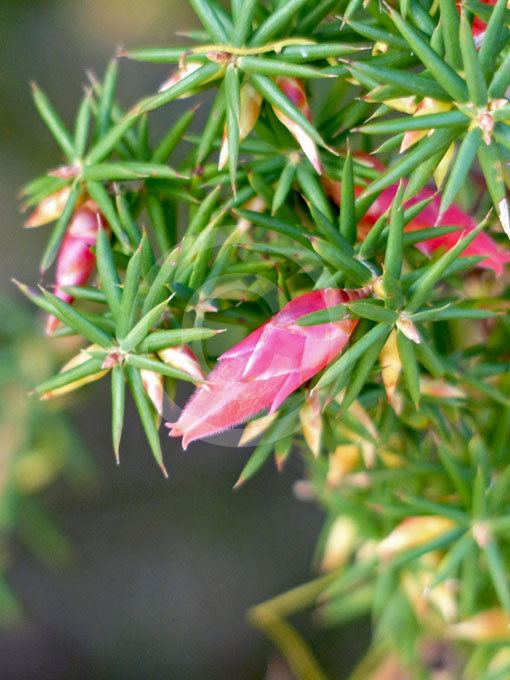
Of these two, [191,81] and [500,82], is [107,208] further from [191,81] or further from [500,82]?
[500,82]

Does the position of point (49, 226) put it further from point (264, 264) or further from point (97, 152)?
point (264, 264)

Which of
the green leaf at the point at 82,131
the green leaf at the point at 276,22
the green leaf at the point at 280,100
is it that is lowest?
the green leaf at the point at 280,100

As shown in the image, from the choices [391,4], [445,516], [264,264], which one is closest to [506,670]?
[445,516]

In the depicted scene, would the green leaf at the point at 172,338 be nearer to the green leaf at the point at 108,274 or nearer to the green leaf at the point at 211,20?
the green leaf at the point at 108,274

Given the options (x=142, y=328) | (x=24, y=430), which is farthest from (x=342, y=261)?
(x=24, y=430)

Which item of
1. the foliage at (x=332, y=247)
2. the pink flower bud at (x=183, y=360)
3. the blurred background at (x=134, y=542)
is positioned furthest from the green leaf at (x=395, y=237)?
the blurred background at (x=134, y=542)

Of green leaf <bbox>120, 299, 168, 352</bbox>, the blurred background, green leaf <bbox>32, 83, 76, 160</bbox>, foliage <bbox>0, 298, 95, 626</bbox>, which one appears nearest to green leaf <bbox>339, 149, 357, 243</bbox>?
green leaf <bbox>120, 299, 168, 352</bbox>
